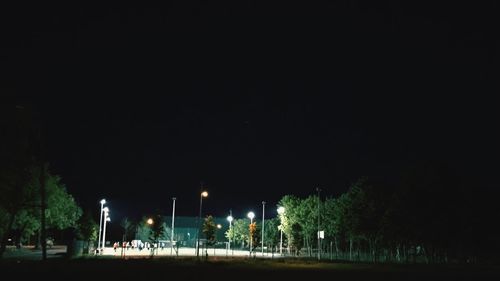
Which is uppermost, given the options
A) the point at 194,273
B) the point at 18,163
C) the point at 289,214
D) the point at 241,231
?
the point at 18,163

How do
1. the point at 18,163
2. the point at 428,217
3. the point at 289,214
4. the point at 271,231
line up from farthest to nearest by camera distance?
the point at 271,231 < the point at 289,214 < the point at 428,217 < the point at 18,163

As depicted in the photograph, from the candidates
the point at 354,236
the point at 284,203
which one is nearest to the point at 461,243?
the point at 354,236

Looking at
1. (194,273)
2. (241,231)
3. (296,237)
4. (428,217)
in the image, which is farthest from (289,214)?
(194,273)

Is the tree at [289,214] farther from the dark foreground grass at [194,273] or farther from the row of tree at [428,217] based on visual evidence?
the dark foreground grass at [194,273]

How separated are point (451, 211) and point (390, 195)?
8.18 metres

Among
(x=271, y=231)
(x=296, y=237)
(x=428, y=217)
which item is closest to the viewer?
(x=428, y=217)

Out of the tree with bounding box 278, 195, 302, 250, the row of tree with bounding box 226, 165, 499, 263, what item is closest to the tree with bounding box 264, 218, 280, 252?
Answer: the tree with bounding box 278, 195, 302, 250

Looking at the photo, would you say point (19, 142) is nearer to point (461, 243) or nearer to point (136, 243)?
point (461, 243)

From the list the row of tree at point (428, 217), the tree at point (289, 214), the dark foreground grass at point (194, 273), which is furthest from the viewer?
the tree at point (289, 214)

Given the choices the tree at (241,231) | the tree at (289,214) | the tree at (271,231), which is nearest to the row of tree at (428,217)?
the tree at (289,214)

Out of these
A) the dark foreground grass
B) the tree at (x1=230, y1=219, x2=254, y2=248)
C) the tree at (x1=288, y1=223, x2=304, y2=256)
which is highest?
the tree at (x1=230, y1=219, x2=254, y2=248)

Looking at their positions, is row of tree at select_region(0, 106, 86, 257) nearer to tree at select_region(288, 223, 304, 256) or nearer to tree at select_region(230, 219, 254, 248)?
tree at select_region(288, 223, 304, 256)

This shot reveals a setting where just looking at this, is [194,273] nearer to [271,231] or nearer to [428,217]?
[428,217]

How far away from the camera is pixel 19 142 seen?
3703 cm
